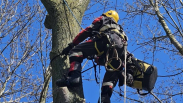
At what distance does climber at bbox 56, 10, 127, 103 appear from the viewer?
306 cm

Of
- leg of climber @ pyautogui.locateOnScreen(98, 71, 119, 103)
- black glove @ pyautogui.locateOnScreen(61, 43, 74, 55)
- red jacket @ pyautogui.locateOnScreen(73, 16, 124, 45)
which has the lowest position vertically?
leg of climber @ pyautogui.locateOnScreen(98, 71, 119, 103)

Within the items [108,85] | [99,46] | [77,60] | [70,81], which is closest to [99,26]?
[99,46]

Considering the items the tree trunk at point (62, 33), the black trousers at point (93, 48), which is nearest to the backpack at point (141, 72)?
the black trousers at point (93, 48)

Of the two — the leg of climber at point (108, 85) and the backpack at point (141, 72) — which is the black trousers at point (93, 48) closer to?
the leg of climber at point (108, 85)

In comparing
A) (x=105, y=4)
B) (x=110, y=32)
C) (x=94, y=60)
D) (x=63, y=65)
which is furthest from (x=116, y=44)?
(x=105, y=4)

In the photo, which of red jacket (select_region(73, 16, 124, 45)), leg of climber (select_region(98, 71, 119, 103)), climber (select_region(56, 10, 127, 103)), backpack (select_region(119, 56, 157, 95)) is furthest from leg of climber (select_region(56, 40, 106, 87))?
backpack (select_region(119, 56, 157, 95))

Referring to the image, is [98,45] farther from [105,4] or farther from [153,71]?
[105,4]

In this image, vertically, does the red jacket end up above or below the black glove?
above

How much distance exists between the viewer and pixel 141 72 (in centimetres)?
355

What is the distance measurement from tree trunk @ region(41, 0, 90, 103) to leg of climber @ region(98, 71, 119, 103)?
45 centimetres

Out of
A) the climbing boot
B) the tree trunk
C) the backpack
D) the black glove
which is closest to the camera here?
the tree trunk

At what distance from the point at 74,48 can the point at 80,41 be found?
0.14 meters

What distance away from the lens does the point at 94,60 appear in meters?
3.43

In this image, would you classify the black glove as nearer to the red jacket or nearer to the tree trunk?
the tree trunk
